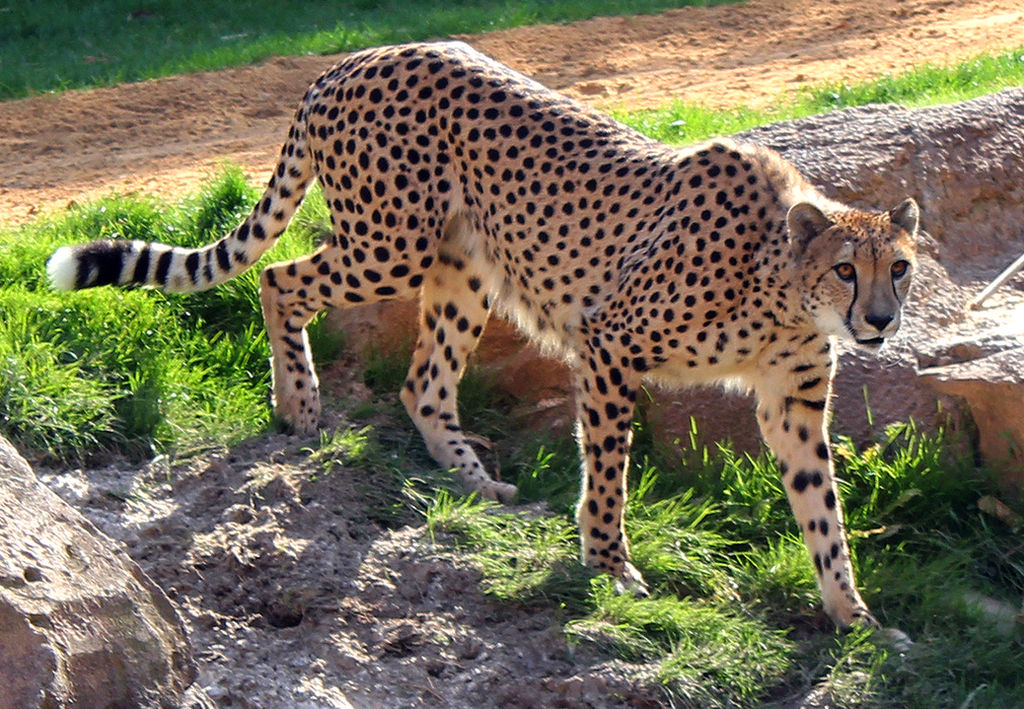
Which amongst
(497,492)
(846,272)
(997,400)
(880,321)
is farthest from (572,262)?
(997,400)

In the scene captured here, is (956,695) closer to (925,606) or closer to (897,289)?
(925,606)

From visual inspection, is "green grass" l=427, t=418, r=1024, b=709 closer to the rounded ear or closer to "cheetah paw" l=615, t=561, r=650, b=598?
"cheetah paw" l=615, t=561, r=650, b=598

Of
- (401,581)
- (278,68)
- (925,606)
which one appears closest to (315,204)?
(401,581)

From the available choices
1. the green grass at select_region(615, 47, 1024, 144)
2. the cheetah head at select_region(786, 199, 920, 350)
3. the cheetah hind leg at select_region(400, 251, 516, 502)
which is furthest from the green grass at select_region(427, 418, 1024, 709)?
the green grass at select_region(615, 47, 1024, 144)

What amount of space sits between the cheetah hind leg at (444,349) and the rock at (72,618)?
174 cm

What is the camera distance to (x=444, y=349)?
4.69 m

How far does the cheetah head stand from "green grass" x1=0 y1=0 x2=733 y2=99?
585cm

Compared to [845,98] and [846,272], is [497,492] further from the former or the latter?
[845,98]

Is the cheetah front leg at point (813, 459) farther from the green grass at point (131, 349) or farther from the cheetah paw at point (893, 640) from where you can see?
the green grass at point (131, 349)

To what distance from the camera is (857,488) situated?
450cm

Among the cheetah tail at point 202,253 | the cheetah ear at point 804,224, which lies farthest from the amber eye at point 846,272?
the cheetah tail at point 202,253

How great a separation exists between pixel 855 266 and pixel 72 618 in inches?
83.9

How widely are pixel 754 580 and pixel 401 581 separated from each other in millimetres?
1068

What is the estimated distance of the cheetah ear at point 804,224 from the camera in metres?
3.71
